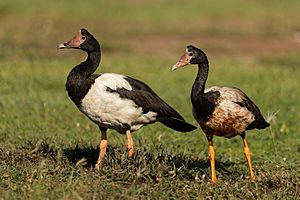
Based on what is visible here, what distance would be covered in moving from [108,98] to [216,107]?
118cm

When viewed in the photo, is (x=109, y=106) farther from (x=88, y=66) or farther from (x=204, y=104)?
(x=204, y=104)

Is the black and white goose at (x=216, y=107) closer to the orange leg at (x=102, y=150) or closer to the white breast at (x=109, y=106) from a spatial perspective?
the white breast at (x=109, y=106)

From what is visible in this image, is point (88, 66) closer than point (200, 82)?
No

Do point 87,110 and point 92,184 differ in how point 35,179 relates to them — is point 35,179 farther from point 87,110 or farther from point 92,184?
point 87,110

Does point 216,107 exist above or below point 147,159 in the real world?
above

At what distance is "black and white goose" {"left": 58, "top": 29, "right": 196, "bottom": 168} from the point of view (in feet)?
26.7

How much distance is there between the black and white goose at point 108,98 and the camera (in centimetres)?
815

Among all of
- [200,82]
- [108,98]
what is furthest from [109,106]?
[200,82]

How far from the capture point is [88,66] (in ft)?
27.6

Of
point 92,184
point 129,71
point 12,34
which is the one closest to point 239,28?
point 12,34

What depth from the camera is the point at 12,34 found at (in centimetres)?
2442

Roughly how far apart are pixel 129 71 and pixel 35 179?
10.9m

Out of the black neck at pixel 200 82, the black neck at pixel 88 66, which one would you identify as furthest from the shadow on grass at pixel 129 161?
the black neck at pixel 88 66

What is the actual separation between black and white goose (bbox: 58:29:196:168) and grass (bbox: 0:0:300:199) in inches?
14.3
